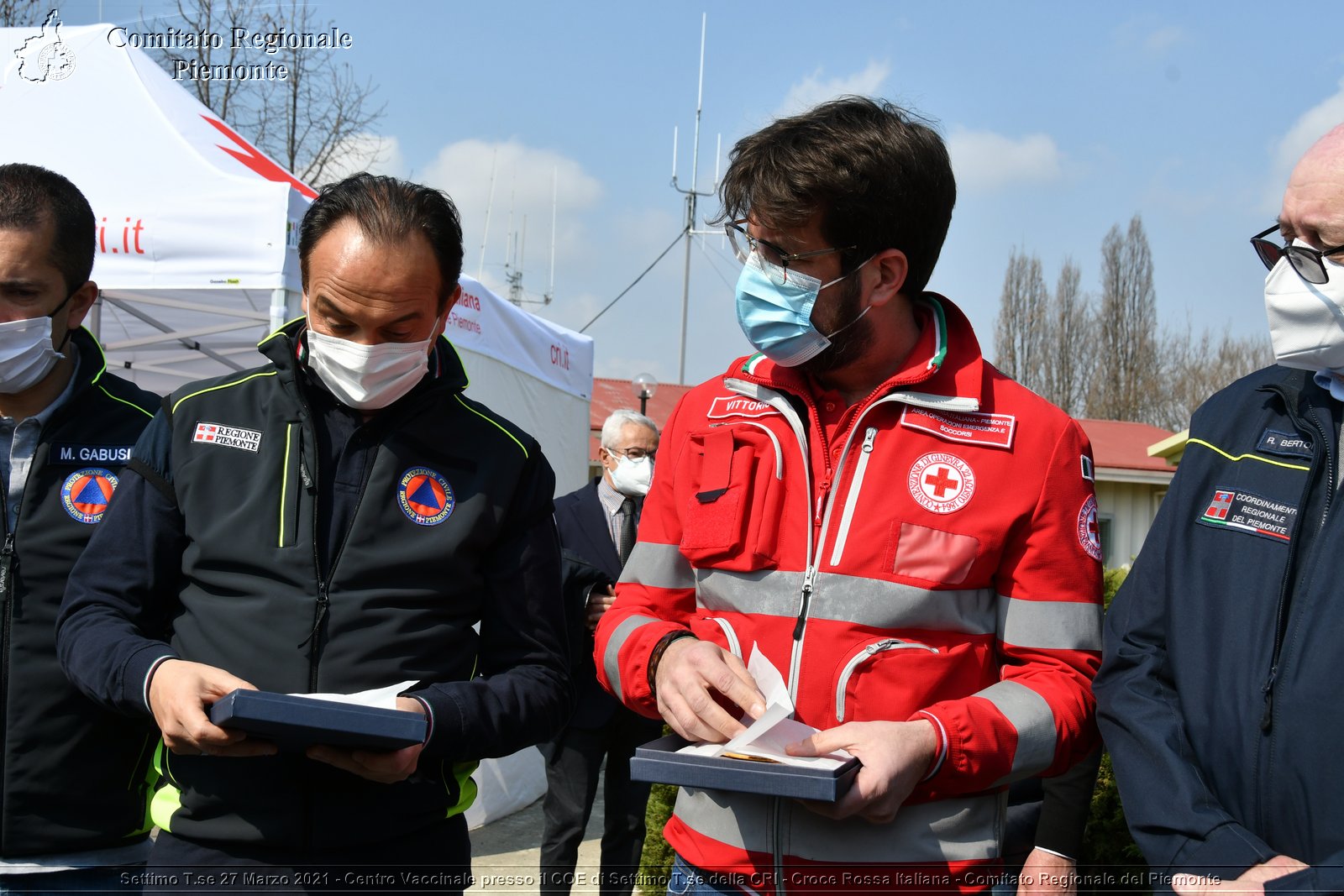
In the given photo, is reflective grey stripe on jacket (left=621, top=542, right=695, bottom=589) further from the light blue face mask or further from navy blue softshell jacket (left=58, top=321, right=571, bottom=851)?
the light blue face mask

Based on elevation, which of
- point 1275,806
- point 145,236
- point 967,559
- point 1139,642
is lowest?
point 1275,806

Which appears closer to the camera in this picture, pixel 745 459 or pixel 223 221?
pixel 745 459

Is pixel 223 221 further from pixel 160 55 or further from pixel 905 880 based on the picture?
pixel 160 55

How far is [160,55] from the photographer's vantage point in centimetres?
1310

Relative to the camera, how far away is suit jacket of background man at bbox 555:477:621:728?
5648mm

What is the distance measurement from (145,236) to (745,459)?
498 cm

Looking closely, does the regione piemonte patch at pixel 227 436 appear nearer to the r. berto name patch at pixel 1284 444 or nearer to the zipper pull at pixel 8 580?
the zipper pull at pixel 8 580

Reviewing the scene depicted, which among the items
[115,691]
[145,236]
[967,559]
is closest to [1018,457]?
[967,559]

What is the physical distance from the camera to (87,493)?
255 cm

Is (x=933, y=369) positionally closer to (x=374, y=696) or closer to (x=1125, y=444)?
(x=374, y=696)

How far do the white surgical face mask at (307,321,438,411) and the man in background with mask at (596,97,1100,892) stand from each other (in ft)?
1.92

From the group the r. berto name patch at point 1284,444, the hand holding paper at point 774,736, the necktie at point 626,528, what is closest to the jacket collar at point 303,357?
the hand holding paper at point 774,736

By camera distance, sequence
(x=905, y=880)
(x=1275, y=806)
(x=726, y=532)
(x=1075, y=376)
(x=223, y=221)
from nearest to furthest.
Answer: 1. (x=1275, y=806)
2. (x=905, y=880)
3. (x=726, y=532)
4. (x=223, y=221)
5. (x=1075, y=376)

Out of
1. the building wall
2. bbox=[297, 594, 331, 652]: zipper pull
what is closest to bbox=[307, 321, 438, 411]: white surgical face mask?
bbox=[297, 594, 331, 652]: zipper pull
